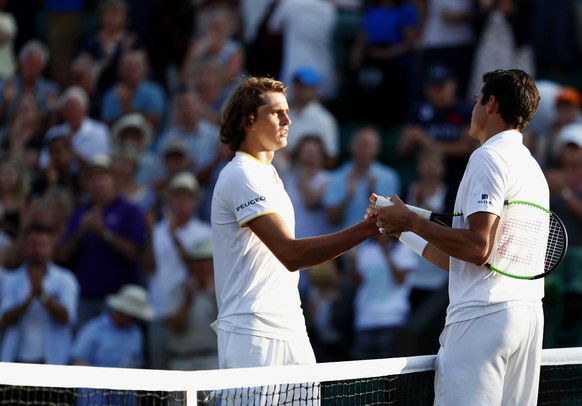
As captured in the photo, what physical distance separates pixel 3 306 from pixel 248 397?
223 inches

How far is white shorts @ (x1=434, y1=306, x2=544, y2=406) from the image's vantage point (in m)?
5.02

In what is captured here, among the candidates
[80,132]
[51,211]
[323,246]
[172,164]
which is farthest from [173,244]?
[323,246]

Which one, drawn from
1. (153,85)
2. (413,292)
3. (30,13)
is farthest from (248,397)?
(30,13)

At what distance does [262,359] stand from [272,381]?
0.25 m

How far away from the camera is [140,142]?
12.2m

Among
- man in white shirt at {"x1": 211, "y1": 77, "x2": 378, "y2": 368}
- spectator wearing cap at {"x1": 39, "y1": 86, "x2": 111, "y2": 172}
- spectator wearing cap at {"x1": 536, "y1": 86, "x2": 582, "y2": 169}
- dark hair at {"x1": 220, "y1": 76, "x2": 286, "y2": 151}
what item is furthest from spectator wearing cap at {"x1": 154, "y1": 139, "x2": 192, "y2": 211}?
man in white shirt at {"x1": 211, "y1": 77, "x2": 378, "y2": 368}

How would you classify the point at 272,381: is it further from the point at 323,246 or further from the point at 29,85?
the point at 29,85

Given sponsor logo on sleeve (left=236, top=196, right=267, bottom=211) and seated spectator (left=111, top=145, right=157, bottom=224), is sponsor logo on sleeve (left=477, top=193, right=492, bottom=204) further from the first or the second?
seated spectator (left=111, top=145, right=157, bottom=224)

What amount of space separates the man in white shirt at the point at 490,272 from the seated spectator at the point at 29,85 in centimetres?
883

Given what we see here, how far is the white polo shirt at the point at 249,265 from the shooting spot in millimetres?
5281

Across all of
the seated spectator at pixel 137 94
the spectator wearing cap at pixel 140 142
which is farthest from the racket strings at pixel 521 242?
the seated spectator at pixel 137 94

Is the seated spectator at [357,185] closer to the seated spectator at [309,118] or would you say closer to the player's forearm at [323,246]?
the seated spectator at [309,118]

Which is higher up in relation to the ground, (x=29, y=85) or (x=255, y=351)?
(x=29, y=85)

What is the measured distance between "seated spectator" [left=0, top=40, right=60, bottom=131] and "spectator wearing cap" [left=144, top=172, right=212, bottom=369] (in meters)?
3.07
